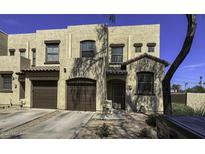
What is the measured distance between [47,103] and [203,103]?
15657 mm

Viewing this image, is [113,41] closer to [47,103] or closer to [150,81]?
[150,81]

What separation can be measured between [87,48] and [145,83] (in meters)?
6.34

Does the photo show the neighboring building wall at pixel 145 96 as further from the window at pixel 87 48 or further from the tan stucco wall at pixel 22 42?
the tan stucco wall at pixel 22 42

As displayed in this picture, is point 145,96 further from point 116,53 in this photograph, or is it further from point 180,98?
point 180,98

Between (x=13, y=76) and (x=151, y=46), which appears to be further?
(x=151, y=46)

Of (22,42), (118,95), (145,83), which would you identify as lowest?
(118,95)

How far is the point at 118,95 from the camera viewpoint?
17047mm

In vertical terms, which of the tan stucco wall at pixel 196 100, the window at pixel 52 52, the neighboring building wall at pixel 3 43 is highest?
the neighboring building wall at pixel 3 43

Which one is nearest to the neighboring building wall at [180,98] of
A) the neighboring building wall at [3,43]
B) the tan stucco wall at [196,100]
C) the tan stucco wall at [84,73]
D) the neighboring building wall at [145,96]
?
the tan stucco wall at [196,100]

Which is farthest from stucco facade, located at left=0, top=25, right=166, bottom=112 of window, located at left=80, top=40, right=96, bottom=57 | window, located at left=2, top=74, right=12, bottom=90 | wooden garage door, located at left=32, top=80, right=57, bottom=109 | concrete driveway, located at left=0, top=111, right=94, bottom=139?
concrete driveway, located at left=0, top=111, right=94, bottom=139

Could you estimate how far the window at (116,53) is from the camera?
1811 cm

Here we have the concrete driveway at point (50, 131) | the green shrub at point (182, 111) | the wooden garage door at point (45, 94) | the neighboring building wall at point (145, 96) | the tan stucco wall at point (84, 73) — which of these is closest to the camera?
the concrete driveway at point (50, 131)

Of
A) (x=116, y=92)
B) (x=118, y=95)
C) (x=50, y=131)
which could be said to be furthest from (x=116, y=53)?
(x=50, y=131)
